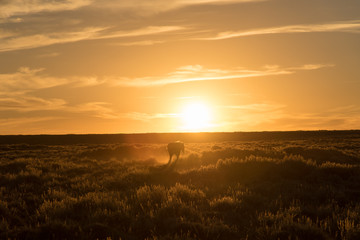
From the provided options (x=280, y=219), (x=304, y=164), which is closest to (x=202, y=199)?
(x=280, y=219)

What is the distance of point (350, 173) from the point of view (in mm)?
14148

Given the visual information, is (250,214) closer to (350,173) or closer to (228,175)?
(228,175)

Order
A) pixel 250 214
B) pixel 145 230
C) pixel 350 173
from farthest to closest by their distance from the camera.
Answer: pixel 350 173, pixel 250 214, pixel 145 230

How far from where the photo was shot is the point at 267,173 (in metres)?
14.5

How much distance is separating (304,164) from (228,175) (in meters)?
3.85

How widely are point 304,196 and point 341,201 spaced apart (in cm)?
107

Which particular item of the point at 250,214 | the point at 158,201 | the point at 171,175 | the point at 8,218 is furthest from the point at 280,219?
the point at 171,175

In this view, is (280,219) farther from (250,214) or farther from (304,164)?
(304,164)

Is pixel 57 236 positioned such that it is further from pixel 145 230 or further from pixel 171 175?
pixel 171 175

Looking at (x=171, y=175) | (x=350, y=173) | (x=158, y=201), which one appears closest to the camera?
(x=158, y=201)

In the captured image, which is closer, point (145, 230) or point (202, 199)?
point (145, 230)

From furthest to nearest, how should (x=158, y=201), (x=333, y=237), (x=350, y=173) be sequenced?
(x=350, y=173), (x=158, y=201), (x=333, y=237)

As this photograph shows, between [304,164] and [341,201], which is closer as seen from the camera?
[341,201]

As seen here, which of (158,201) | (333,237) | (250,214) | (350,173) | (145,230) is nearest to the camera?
(333,237)
